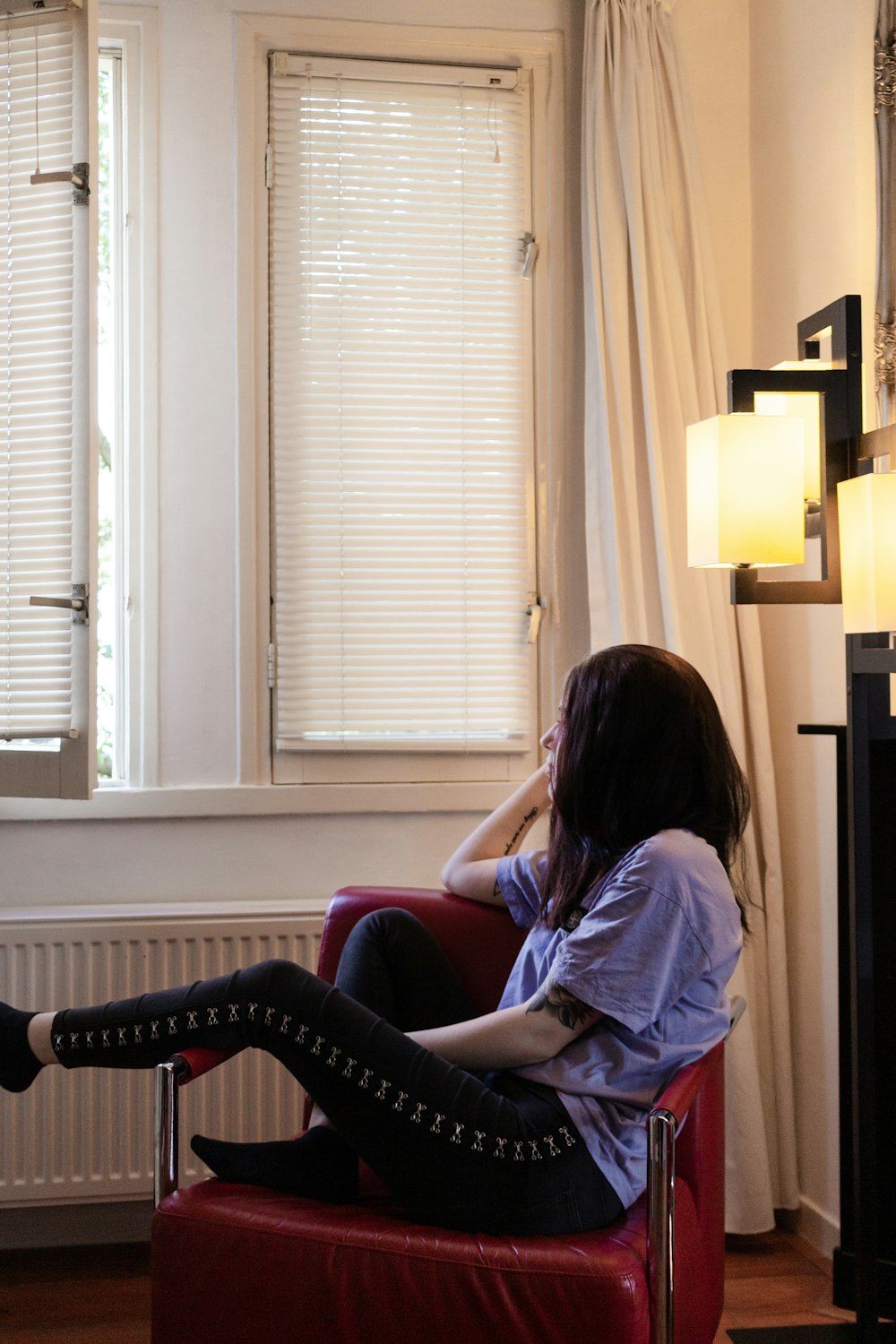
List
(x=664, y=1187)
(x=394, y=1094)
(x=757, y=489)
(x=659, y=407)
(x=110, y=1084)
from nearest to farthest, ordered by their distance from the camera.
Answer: (x=664, y=1187) < (x=394, y=1094) < (x=757, y=489) < (x=110, y=1084) < (x=659, y=407)

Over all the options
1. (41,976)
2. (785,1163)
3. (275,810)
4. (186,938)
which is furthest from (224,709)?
(785,1163)

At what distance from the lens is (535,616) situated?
8.60 feet

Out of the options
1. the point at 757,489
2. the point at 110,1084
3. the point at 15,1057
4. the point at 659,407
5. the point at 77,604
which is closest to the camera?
the point at 15,1057

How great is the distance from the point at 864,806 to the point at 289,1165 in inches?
39.1

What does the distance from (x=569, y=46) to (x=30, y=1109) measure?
262 centimetres

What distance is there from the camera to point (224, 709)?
2.54 metres

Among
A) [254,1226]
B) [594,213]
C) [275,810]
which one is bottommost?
[254,1226]

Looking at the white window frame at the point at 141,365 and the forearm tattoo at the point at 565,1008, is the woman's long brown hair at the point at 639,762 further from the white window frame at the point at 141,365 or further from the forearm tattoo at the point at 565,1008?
the white window frame at the point at 141,365

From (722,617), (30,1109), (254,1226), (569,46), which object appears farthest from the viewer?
(569,46)

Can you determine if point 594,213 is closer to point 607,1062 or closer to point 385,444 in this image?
point 385,444

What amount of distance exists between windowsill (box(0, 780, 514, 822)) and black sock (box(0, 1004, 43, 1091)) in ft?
2.92

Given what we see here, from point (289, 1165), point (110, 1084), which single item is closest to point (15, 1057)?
point (289, 1165)

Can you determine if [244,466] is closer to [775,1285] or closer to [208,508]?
[208,508]

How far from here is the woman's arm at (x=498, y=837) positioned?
6.45ft
